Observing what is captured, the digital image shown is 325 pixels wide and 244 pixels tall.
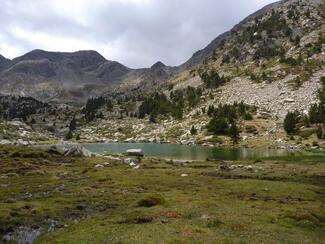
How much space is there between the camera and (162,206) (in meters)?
41.9

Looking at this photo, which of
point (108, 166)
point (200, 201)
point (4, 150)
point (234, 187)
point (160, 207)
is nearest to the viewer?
point (160, 207)

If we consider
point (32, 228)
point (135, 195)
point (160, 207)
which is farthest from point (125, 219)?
point (135, 195)

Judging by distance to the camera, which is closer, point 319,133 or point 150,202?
point 150,202

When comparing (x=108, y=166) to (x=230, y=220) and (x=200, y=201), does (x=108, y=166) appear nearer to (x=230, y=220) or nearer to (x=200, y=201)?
(x=200, y=201)

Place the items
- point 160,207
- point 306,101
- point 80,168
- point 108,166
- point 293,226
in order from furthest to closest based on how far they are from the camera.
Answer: point 306,101 → point 108,166 → point 80,168 → point 160,207 → point 293,226

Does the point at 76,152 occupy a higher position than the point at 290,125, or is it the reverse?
the point at 290,125

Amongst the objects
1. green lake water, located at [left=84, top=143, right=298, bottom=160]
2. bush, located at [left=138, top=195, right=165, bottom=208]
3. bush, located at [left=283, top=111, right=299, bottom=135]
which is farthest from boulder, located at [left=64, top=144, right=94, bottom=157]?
bush, located at [left=283, top=111, right=299, bottom=135]

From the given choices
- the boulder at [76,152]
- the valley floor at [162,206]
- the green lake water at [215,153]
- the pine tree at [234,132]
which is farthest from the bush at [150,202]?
the pine tree at [234,132]

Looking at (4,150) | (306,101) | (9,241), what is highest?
(306,101)

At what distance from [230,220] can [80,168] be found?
48.3m

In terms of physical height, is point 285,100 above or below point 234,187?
above

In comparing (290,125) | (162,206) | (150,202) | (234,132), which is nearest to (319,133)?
(290,125)

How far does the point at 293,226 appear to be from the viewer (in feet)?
115

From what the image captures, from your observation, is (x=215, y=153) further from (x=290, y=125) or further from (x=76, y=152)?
(x=290, y=125)
